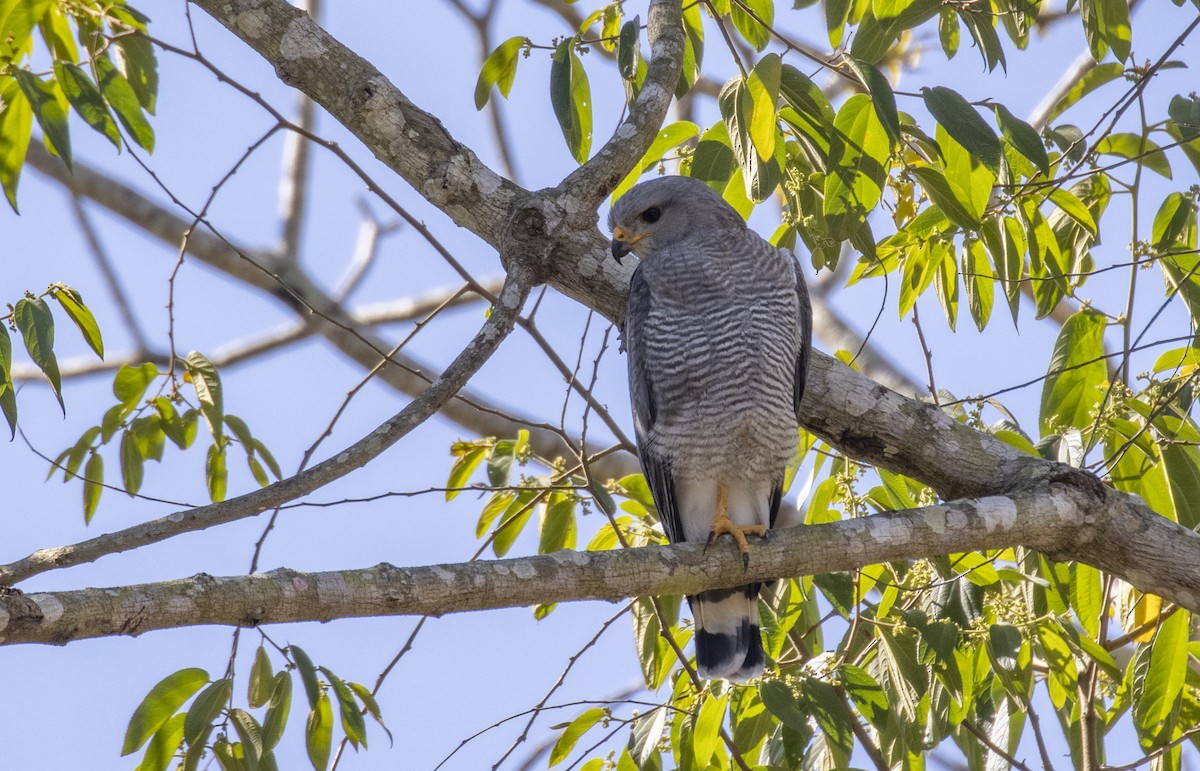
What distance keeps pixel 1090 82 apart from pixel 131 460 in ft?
10.5

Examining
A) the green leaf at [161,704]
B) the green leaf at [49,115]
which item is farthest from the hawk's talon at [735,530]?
the green leaf at [49,115]

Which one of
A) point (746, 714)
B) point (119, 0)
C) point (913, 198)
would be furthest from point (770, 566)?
point (119, 0)

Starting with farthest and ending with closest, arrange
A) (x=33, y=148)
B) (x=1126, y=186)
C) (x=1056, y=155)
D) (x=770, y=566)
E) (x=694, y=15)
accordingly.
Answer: (x=33, y=148) < (x=694, y=15) < (x=1056, y=155) < (x=1126, y=186) < (x=770, y=566)

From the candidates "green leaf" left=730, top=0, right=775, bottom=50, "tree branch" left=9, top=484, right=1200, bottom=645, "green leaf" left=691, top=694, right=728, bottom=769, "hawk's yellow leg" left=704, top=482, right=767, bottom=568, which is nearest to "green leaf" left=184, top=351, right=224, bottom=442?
"tree branch" left=9, top=484, right=1200, bottom=645

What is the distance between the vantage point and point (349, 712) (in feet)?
9.08

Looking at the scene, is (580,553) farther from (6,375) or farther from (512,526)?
(6,375)

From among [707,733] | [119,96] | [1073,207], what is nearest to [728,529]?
[707,733]

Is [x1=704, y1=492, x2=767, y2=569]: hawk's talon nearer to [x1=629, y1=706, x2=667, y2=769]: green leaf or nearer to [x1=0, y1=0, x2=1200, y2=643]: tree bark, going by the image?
[x1=0, y1=0, x2=1200, y2=643]: tree bark

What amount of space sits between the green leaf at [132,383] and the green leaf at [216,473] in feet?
0.95

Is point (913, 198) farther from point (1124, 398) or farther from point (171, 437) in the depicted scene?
point (171, 437)

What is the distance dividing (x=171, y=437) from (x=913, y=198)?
2.54 m

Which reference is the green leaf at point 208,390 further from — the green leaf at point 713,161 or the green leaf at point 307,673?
the green leaf at point 713,161

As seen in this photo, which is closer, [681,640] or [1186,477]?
[1186,477]

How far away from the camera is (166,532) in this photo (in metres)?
2.27
